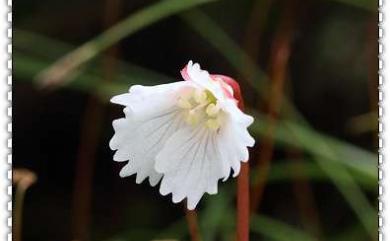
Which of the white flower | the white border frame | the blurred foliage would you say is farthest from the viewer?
the blurred foliage

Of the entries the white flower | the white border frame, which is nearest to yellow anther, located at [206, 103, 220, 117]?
the white flower

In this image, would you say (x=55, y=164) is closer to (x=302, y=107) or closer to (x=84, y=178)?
(x=84, y=178)

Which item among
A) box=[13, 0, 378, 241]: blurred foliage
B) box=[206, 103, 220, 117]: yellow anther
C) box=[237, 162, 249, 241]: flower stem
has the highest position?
box=[13, 0, 378, 241]: blurred foliage

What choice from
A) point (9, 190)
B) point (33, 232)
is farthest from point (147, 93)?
point (33, 232)

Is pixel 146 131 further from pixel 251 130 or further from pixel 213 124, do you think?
pixel 251 130

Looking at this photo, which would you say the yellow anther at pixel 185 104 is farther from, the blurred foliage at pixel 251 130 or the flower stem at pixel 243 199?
the blurred foliage at pixel 251 130

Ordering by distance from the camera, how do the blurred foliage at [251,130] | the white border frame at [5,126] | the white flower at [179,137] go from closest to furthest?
the white flower at [179,137] → the white border frame at [5,126] → the blurred foliage at [251,130]

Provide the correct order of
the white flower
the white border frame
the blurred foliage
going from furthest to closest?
1. the blurred foliage
2. the white border frame
3. the white flower

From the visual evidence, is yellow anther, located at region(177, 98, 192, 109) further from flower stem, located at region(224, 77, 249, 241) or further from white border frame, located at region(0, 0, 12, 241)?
white border frame, located at region(0, 0, 12, 241)

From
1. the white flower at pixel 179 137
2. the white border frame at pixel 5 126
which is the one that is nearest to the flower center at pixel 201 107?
the white flower at pixel 179 137
